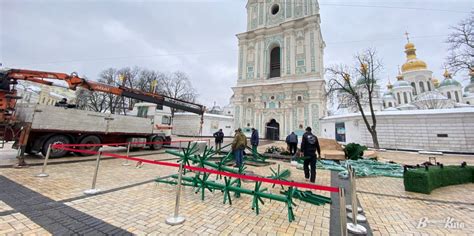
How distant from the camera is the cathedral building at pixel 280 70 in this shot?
79.4 feet

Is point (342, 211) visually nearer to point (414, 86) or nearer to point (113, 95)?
point (113, 95)

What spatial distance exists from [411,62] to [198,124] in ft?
175

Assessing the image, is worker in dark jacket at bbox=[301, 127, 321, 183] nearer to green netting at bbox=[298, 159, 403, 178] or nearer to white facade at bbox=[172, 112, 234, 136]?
green netting at bbox=[298, 159, 403, 178]

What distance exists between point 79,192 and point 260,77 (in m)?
25.3

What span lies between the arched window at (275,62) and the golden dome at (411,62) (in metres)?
37.3

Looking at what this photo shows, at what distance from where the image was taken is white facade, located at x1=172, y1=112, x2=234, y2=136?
3047cm

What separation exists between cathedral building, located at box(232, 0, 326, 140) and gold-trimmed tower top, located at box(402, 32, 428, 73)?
108 ft

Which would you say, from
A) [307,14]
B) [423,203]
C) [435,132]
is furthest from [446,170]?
[307,14]

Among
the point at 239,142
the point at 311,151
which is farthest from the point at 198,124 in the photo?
the point at 311,151

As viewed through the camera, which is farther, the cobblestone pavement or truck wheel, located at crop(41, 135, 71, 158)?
truck wheel, located at crop(41, 135, 71, 158)

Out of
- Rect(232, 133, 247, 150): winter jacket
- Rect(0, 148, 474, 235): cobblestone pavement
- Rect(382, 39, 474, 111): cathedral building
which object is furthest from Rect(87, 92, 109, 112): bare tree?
Rect(382, 39, 474, 111): cathedral building

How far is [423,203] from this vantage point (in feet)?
14.1

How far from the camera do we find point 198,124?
31156mm

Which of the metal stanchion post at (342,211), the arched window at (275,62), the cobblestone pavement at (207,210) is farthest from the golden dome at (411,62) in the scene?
the metal stanchion post at (342,211)
